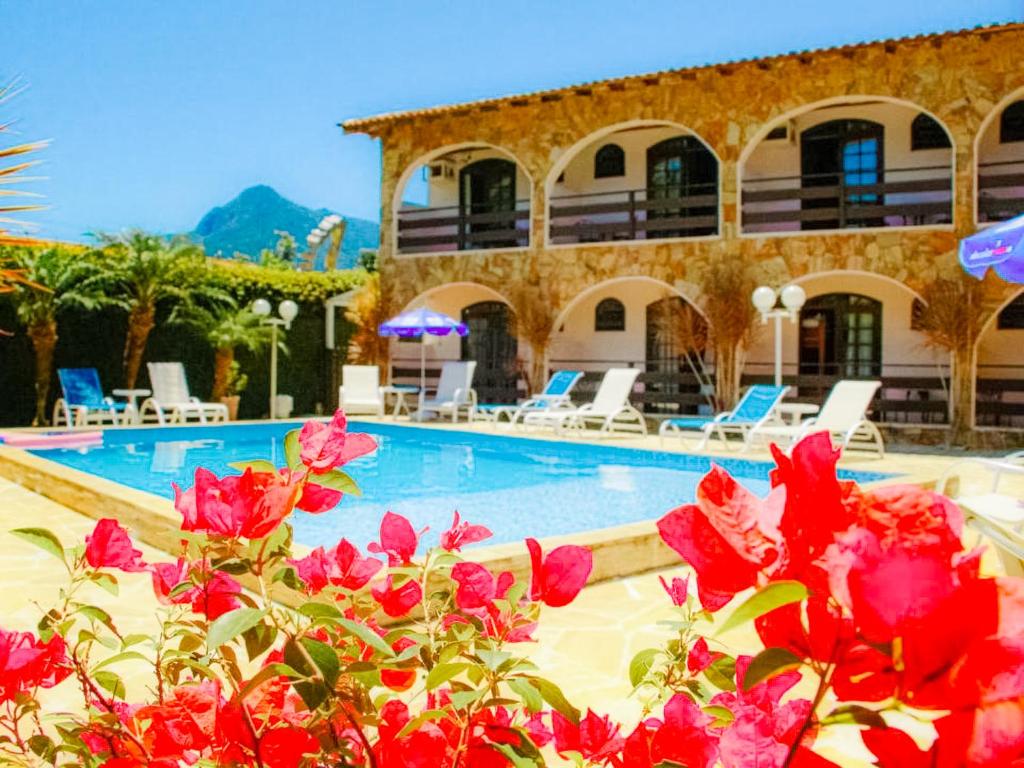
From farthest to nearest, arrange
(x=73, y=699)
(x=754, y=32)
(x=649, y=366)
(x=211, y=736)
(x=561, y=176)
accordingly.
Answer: (x=754, y=32) < (x=561, y=176) < (x=649, y=366) < (x=73, y=699) < (x=211, y=736)

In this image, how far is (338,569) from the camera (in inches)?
44.6

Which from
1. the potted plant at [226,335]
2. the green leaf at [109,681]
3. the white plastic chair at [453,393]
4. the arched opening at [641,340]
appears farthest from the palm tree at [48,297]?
the green leaf at [109,681]

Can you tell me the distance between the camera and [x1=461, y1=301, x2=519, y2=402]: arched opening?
62.7 ft

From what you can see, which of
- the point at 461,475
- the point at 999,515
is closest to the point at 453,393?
the point at 461,475

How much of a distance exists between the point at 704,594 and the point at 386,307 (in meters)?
18.5

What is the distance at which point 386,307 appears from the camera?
62.0 ft

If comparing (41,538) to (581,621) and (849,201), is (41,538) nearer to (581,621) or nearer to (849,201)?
(581,621)

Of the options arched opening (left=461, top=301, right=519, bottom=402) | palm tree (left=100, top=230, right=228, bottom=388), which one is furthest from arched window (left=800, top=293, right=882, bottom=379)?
palm tree (left=100, top=230, right=228, bottom=388)

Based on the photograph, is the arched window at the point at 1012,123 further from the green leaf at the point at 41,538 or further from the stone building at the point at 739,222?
the green leaf at the point at 41,538

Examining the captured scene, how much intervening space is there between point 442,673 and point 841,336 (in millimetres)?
17127

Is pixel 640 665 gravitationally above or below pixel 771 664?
below

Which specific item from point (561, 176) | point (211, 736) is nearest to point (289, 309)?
point (561, 176)

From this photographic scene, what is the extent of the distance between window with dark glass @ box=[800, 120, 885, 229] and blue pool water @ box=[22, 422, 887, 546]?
25.7 feet

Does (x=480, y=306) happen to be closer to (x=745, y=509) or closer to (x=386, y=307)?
(x=386, y=307)
